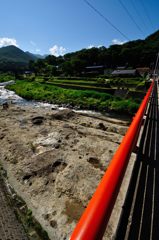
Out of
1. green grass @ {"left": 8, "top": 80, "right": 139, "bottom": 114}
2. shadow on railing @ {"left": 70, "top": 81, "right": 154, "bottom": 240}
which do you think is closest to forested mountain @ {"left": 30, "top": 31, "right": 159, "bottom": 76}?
green grass @ {"left": 8, "top": 80, "right": 139, "bottom": 114}

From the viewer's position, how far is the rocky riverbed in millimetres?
4152

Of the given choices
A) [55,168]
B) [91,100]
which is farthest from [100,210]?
[91,100]

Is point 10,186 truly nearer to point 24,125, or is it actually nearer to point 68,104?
point 24,125

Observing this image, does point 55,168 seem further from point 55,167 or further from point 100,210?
point 100,210

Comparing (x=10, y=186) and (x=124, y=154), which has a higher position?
(x=124, y=154)

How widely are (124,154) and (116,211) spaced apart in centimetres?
160

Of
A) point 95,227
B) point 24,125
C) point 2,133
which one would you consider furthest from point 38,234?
point 24,125

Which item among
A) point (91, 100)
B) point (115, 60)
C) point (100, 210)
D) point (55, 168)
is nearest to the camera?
point (100, 210)

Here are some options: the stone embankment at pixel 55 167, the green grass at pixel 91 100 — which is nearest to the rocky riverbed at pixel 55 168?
the stone embankment at pixel 55 167

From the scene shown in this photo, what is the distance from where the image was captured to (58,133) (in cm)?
902

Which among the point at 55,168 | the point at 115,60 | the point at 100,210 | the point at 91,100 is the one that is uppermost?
the point at 115,60

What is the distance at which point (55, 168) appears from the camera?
19.5 ft

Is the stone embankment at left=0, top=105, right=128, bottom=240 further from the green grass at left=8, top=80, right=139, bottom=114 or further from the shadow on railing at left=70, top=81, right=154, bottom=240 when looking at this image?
the green grass at left=8, top=80, right=139, bottom=114

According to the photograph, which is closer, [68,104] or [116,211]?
[116,211]
